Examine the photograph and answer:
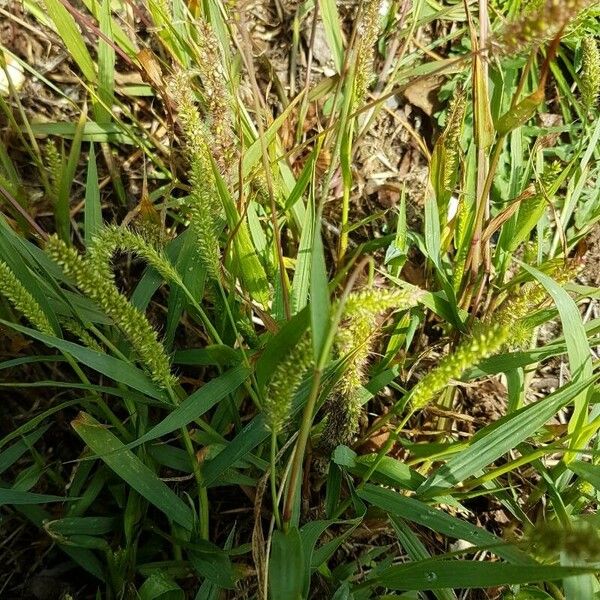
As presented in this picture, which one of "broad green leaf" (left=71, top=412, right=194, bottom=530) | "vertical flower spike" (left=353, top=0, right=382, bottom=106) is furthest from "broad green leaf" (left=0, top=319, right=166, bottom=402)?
"vertical flower spike" (left=353, top=0, right=382, bottom=106)

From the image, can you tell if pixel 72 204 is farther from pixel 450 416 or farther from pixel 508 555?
pixel 508 555

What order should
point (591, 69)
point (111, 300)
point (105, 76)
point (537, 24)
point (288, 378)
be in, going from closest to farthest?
point (537, 24) → point (288, 378) → point (111, 300) → point (591, 69) → point (105, 76)

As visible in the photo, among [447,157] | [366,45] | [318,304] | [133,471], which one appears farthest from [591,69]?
[133,471]

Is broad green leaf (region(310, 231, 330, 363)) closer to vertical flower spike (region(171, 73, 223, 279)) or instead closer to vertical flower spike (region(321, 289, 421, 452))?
vertical flower spike (region(321, 289, 421, 452))

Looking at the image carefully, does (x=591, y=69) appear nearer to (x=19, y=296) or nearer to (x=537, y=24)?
(x=537, y=24)

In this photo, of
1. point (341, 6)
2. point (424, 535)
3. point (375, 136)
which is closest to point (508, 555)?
point (424, 535)
